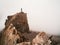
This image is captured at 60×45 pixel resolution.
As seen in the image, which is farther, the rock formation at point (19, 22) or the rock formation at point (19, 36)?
the rock formation at point (19, 22)

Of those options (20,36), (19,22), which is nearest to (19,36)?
(20,36)

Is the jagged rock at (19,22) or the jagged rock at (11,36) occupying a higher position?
the jagged rock at (19,22)

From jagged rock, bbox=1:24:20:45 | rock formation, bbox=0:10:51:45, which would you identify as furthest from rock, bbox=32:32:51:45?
jagged rock, bbox=1:24:20:45

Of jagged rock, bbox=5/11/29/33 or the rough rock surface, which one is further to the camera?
jagged rock, bbox=5/11/29/33

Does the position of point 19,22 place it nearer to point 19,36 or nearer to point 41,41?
point 19,36

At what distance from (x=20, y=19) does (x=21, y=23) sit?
1.3 inches

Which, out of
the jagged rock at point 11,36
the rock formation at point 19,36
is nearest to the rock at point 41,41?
the rock formation at point 19,36

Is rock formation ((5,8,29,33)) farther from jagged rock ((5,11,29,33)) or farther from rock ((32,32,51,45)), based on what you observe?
rock ((32,32,51,45))

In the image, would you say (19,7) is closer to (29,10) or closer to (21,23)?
(29,10)

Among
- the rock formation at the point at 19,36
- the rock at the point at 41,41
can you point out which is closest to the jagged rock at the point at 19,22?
the rock formation at the point at 19,36

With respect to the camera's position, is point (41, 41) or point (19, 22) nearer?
point (41, 41)

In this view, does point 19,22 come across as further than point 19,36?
Yes

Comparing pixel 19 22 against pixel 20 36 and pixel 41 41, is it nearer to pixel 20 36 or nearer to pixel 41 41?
pixel 20 36

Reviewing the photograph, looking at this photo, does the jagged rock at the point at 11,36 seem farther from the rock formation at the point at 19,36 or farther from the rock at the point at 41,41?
the rock at the point at 41,41
